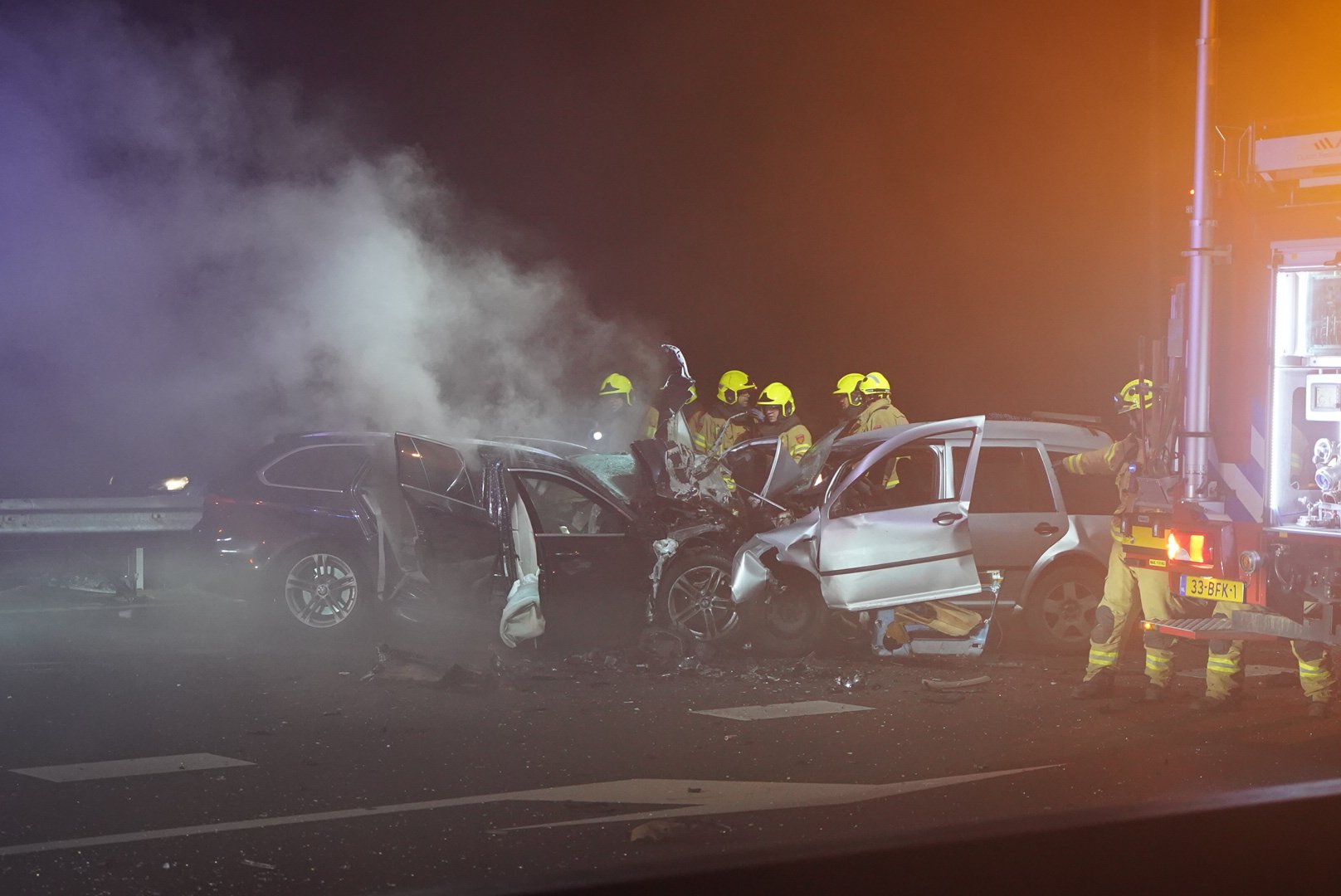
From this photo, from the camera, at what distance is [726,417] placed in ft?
47.7

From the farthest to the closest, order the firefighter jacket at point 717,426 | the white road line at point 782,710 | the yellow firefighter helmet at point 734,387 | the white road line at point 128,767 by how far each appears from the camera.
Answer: the yellow firefighter helmet at point 734,387
the firefighter jacket at point 717,426
the white road line at point 782,710
the white road line at point 128,767

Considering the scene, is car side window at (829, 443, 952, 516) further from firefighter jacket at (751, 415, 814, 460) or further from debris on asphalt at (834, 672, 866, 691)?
firefighter jacket at (751, 415, 814, 460)

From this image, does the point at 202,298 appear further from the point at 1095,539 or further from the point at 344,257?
the point at 1095,539

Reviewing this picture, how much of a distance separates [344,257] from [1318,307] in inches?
352

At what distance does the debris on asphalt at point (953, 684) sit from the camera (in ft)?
31.1

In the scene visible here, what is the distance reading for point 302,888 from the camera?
505cm

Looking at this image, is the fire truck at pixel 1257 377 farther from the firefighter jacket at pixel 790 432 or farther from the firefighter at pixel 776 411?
the firefighter at pixel 776 411

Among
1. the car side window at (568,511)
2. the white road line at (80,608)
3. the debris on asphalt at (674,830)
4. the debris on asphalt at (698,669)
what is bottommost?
the white road line at (80,608)

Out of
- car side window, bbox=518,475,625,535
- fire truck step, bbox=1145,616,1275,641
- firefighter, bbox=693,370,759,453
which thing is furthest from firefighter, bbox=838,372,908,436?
fire truck step, bbox=1145,616,1275,641

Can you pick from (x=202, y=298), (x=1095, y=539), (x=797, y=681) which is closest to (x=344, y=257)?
(x=202, y=298)

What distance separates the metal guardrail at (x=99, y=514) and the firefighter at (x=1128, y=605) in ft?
23.2

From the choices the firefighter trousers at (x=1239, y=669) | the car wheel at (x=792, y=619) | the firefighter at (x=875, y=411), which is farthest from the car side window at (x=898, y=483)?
the firefighter trousers at (x=1239, y=669)

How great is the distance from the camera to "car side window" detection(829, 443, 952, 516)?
34.6 feet

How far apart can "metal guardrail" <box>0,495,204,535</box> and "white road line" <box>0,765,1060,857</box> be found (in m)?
6.16
